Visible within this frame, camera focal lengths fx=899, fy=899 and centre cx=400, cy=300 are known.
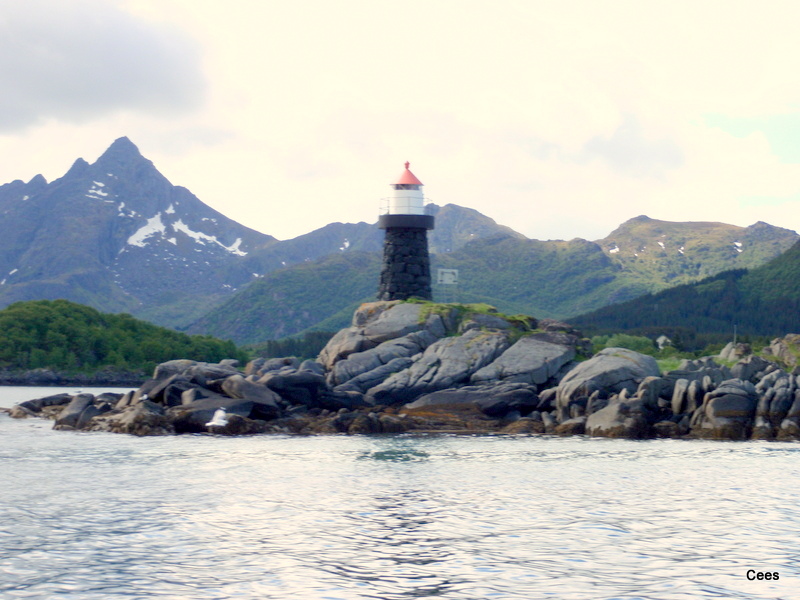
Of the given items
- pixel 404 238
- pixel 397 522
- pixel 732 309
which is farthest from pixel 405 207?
pixel 732 309

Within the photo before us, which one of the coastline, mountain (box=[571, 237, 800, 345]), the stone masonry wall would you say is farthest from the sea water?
mountain (box=[571, 237, 800, 345])

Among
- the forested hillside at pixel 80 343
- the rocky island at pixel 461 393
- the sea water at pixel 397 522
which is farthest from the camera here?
the forested hillside at pixel 80 343

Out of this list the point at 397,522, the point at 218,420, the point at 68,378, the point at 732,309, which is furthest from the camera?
the point at 732,309

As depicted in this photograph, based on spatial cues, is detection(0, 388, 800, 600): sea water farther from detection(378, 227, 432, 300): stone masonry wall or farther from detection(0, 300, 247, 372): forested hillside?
detection(0, 300, 247, 372): forested hillside

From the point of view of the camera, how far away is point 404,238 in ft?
216

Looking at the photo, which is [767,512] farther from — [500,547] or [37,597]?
[37,597]

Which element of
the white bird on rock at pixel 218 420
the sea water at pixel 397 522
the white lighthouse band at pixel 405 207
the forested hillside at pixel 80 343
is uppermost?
the white lighthouse band at pixel 405 207

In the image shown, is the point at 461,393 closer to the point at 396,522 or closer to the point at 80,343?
the point at 396,522

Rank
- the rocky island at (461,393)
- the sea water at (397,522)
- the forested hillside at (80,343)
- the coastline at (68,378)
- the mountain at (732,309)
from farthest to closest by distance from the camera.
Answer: the mountain at (732,309), the forested hillside at (80,343), the coastline at (68,378), the rocky island at (461,393), the sea water at (397,522)

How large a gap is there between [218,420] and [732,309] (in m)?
152

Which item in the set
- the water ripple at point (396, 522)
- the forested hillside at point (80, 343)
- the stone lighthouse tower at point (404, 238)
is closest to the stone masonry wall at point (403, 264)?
the stone lighthouse tower at point (404, 238)

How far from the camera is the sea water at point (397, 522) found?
1820cm

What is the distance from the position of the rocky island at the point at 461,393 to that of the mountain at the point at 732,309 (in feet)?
344

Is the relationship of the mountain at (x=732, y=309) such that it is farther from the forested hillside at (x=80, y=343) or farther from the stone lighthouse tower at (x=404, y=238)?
the stone lighthouse tower at (x=404, y=238)
